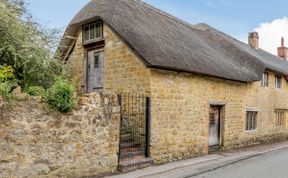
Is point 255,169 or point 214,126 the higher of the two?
point 214,126

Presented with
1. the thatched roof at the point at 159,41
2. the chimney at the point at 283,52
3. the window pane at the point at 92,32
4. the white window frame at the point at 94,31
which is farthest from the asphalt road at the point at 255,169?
the chimney at the point at 283,52

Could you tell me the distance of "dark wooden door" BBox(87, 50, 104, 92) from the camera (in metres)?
13.8

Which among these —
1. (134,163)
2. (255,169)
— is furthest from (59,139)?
(255,169)

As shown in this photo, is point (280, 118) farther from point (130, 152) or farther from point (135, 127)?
point (130, 152)

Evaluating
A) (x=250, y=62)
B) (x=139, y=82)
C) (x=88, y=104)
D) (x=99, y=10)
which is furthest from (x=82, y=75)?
(x=250, y=62)

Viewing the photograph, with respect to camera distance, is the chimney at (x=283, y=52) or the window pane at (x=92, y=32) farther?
the chimney at (x=283, y=52)

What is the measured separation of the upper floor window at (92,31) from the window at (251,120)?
9.12 m

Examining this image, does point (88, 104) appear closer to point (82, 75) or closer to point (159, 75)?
point (159, 75)

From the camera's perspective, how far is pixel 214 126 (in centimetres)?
1503

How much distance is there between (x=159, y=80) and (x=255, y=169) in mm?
4281

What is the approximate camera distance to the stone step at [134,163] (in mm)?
9484

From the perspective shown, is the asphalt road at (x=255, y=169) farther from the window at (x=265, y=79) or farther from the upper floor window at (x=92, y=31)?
the window at (x=265, y=79)

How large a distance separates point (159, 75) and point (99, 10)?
395 centimetres

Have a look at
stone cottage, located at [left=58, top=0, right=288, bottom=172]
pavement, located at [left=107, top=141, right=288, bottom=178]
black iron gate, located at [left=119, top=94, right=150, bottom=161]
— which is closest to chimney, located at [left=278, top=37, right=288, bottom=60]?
stone cottage, located at [left=58, top=0, right=288, bottom=172]
